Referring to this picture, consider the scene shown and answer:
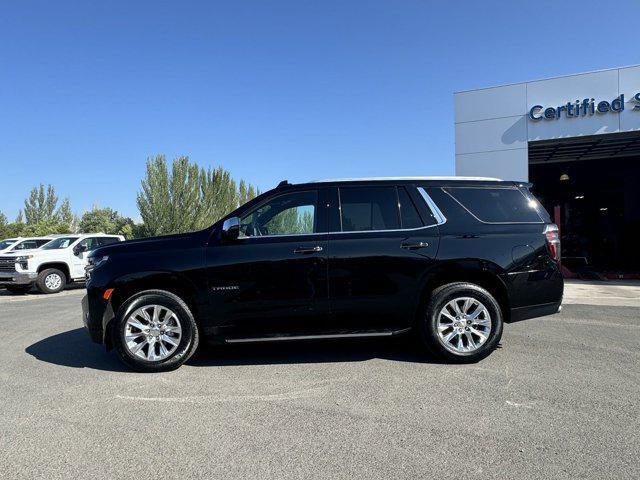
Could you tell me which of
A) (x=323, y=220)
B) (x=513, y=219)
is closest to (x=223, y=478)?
(x=323, y=220)

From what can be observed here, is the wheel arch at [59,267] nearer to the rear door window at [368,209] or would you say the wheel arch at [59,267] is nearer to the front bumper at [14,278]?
the front bumper at [14,278]

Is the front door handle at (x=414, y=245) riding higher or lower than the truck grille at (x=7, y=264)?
higher

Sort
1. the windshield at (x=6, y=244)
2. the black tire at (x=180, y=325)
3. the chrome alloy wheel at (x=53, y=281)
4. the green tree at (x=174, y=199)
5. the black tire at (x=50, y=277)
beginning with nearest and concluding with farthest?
the black tire at (x=180, y=325) < the black tire at (x=50, y=277) < the chrome alloy wheel at (x=53, y=281) < the windshield at (x=6, y=244) < the green tree at (x=174, y=199)

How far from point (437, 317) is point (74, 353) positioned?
4.35 metres

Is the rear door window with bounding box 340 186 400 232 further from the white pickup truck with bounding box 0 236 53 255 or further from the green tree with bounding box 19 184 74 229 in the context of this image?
the green tree with bounding box 19 184 74 229

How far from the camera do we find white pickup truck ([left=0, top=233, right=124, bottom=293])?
12.6 meters

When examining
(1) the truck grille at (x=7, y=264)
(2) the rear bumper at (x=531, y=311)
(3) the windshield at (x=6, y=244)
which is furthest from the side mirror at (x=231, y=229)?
(3) the windshield at (x=6, y=244)

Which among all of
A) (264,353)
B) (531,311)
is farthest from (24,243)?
(531,311)

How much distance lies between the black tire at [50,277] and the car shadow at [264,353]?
824 centimetres

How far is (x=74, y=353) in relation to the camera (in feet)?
17.6

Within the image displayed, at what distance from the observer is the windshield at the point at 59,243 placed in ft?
44.3

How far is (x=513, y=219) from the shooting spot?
4.94 meters

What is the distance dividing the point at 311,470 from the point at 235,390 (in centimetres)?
152

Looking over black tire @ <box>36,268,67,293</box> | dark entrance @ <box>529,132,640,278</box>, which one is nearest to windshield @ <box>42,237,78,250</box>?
black tire @ <box>36,268,67,293</box>
